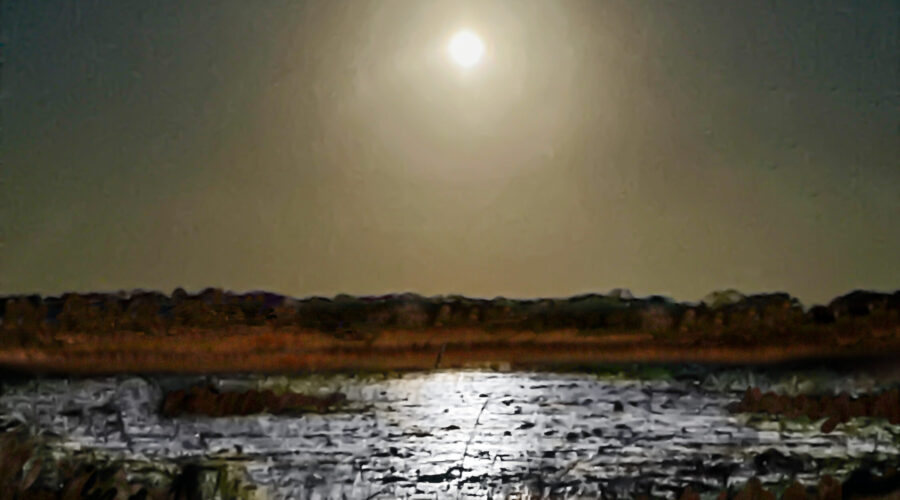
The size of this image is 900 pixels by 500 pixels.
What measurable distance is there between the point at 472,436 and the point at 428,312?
18cm

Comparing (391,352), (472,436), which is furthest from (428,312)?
(472,436)

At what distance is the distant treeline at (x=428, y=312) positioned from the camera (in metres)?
1.14

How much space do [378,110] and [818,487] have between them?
0.77m

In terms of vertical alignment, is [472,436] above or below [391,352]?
below

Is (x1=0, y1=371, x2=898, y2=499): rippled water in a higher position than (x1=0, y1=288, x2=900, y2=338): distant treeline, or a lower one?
lower

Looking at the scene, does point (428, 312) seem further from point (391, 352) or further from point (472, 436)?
point (472, 436)

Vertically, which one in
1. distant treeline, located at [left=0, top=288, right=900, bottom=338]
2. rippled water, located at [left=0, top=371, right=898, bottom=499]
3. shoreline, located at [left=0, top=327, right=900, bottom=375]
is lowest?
rippled water, located at [left=0, top=371, right=898, bottom=499]

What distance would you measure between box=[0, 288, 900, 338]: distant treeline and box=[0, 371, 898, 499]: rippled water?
7cm

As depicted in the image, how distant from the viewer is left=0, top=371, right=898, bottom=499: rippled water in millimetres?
1085

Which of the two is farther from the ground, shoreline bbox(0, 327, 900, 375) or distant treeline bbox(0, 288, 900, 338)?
distant treeline bbox(0, 288, 900, 338)

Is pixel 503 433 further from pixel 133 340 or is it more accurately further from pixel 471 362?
pixel 133 340

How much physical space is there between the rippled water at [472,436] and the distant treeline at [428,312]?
0.07 meters

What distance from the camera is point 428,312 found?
116 centimetres

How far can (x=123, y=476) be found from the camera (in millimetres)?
1064
